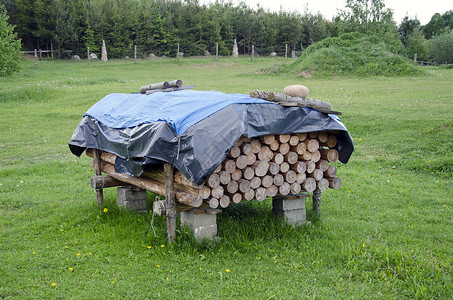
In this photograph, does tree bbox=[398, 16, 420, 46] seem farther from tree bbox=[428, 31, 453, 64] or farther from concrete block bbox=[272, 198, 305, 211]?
concrete block bbox=[272, 198, 305, 211]

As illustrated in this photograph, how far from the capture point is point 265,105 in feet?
19.7

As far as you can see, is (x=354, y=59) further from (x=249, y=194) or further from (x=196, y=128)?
(x=196, y=128)

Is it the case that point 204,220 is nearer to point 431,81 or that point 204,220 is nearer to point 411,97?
point 411,97

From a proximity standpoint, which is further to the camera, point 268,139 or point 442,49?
point 442,49

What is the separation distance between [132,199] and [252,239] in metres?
2.55

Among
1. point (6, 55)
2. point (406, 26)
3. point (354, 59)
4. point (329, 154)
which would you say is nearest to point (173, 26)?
point (354, 59)

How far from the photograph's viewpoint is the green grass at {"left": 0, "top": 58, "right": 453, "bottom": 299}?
5051 mm

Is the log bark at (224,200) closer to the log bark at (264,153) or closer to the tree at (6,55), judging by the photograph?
the log bark at (264,153)

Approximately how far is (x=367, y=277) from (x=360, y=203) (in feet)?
11.1

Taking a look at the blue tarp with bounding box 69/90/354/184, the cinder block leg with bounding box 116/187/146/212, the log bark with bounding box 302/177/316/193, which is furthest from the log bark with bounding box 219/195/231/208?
the cinder block leg with bounding box 116/187/146/212

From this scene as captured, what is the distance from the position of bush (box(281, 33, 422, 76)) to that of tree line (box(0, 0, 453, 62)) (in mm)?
4645

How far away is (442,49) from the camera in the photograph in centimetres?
4975

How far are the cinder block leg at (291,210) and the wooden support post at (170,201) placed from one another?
1753 millimetres

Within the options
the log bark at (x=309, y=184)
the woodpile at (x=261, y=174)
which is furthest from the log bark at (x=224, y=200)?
the log bark at (x=309, y=184)
